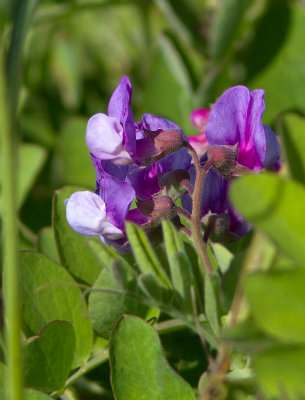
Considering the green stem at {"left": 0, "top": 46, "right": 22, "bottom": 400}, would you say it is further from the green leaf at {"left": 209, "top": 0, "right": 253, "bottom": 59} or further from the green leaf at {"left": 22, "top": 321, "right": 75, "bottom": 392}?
the green leaf at {"left": 209, "top": 0, "right": 253, "bottom": 59}

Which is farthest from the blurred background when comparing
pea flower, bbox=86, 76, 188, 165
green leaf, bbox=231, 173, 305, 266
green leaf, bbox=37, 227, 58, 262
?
green leaf, bbox=231, 173, 305, 266

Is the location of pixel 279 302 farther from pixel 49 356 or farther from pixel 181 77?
pixel 181 77

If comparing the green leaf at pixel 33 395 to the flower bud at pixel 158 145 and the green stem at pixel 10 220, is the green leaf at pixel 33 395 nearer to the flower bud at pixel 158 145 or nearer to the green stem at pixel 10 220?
the green stem at pixel 10 220

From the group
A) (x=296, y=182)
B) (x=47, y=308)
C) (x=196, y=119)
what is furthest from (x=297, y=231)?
(x=196, y=119)

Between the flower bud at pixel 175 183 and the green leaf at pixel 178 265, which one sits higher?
the flower bud at pixel 175 183

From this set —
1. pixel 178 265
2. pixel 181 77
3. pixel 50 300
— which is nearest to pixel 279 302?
pixel 178 265

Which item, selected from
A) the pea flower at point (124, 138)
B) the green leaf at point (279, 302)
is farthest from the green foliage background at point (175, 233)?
the pea flower at point (124, 138)
